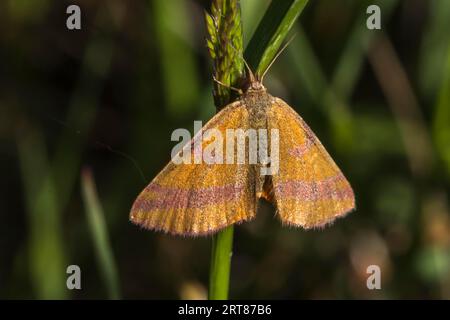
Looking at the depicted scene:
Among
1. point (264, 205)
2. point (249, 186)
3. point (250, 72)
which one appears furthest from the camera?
point (264, 205)

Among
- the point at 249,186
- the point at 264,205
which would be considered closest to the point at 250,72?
the point at 249,186

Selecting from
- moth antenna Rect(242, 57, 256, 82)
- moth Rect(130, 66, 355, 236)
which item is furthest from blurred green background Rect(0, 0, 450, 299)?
moth antenna Rect(242, 57, 256, 82)

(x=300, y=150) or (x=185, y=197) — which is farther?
(x=300, y=150)

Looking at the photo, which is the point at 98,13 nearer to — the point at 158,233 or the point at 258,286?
the point at 158,233

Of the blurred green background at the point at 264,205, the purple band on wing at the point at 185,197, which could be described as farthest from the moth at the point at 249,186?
the blurred green background at the point at 264,205

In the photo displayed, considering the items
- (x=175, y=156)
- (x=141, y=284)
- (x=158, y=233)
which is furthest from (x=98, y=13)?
(x=175, y=156)

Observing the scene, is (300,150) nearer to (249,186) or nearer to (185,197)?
(249,186)

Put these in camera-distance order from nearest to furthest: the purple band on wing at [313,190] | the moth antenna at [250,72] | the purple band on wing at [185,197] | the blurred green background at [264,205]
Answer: the moth antenna at [250,72]
the purple band on wing at [185,197]
the purple band on wing at [313,190]
the blurred green background at [264,205]

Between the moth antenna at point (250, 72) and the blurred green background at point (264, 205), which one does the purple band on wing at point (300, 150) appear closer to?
the moth antenna at point (250, 72)

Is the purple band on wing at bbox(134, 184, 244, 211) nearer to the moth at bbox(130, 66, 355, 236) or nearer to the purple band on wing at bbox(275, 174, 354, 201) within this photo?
the moth at bbox(130, 66, 355, 236)
